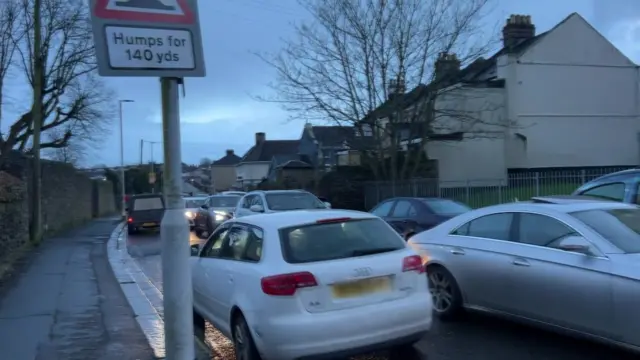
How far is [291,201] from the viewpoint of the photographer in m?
16.5

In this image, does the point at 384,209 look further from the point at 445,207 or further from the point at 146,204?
the point at 146,204

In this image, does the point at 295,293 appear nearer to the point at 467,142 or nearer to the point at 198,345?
the point at 198,345

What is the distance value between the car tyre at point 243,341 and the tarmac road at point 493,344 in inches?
27.1

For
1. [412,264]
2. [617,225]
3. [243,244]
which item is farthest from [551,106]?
[243,244]

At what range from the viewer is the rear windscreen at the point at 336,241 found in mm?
5645

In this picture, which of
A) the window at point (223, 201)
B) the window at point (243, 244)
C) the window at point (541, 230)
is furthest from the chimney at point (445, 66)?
the window at point (243, 244)

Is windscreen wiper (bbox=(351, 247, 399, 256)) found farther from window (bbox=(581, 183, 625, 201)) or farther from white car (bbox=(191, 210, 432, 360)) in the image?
window (bbox=(581, 183, 625, 201))

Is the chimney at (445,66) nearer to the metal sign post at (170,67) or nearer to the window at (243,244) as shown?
the window at (243,244)

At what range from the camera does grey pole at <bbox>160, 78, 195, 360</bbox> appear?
15.0ft

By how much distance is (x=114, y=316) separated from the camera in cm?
850

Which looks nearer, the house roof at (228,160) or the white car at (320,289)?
the white car at (320,289)

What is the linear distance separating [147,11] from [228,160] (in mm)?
96497

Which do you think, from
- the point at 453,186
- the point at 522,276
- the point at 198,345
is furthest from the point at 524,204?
the point at 453,186

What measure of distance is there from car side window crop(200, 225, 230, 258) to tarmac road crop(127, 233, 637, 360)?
3.28 feet
